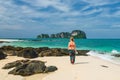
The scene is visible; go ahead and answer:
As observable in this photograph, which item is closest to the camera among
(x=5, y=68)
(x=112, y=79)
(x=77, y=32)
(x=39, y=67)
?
(x=112, y=79)

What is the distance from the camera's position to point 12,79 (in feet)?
36.2

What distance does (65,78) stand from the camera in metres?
11.0

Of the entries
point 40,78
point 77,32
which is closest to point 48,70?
point 40,78

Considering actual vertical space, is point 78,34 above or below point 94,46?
above

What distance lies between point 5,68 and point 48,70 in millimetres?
2794

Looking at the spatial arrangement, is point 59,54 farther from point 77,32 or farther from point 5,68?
point 77,32

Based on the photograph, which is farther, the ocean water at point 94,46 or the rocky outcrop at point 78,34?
the rocky outcrop at point 78,34

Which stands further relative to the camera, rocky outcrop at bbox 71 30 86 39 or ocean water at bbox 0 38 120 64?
rocky outcrop at bbox 71 30 86 39

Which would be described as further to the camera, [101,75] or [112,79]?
[101,75]

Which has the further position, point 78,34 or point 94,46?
point 78,34

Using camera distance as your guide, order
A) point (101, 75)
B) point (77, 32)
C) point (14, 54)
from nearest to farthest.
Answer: point (101, 75) → point (14, 54) → point (77, 32)

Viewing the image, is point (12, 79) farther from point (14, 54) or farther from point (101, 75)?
point (14, 54)

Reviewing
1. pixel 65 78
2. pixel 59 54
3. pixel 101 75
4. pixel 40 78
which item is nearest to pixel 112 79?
pixel 101 75

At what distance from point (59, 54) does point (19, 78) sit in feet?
36.3
